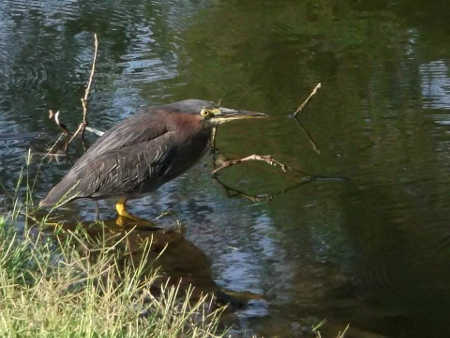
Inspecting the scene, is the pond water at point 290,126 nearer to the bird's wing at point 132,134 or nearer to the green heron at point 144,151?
the green heron at point 144,151

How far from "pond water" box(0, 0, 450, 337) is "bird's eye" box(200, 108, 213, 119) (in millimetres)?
613

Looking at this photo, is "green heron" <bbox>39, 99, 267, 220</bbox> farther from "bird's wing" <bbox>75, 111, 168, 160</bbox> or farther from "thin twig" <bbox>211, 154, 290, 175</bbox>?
"thin twig" <bbox>211, 154, 290, 175</bbox>

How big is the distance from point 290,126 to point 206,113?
156 centimetres

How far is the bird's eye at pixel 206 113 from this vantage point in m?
7.01

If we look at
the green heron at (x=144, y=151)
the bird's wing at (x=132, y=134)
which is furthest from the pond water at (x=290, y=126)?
the bird's wing at (x=132, y=134)

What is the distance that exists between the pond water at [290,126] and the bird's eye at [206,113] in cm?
61

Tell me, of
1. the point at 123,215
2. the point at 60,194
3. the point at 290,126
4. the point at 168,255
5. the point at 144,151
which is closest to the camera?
the point at 168,255

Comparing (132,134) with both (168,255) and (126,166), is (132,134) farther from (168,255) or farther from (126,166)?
(168,255)

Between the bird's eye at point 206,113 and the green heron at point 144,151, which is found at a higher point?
the bird's eye at point 206,113

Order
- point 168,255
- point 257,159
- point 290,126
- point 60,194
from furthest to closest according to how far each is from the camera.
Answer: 1. point 290,126
2. point 257,159
3. point 60,194
4. point 168,255

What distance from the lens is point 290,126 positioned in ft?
27.7

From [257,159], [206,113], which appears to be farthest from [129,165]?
[257,159]

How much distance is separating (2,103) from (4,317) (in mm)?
5418

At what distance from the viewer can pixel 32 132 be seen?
867 cm
